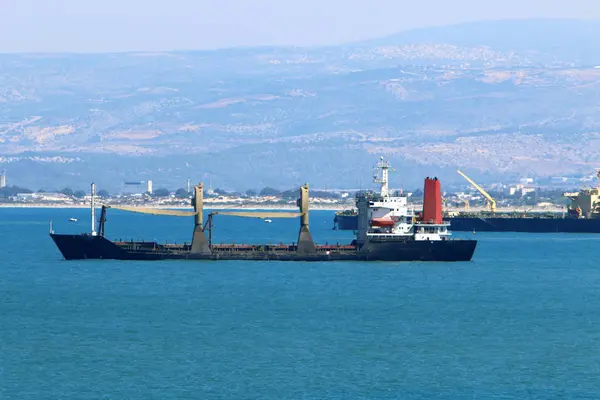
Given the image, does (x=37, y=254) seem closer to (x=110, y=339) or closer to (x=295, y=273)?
(x=295, y=273)

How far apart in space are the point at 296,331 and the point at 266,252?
41.9 meters

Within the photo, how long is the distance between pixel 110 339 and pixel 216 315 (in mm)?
10589

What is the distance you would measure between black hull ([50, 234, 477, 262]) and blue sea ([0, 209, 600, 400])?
0.92 metres

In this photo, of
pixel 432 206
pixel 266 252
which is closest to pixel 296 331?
pixel 266 252

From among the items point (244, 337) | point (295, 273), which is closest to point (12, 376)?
point (244, 337)

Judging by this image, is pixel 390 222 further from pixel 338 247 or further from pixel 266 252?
pixel 266 252

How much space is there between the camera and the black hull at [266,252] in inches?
4279

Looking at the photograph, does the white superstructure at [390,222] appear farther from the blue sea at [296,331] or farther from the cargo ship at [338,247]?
the blue sea at [296,331]

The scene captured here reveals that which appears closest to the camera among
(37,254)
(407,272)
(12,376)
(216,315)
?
(12,376)

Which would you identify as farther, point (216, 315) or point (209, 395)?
point (216, 315)

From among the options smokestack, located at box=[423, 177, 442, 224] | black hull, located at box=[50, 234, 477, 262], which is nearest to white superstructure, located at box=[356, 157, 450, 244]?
black hull, located at box=[50, 234, 477, 262]

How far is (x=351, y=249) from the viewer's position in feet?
365

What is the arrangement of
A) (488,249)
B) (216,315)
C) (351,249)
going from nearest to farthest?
(216,315) < (351,249) < (488,249)

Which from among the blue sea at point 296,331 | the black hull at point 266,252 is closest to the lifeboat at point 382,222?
the black hull at point 266,252
